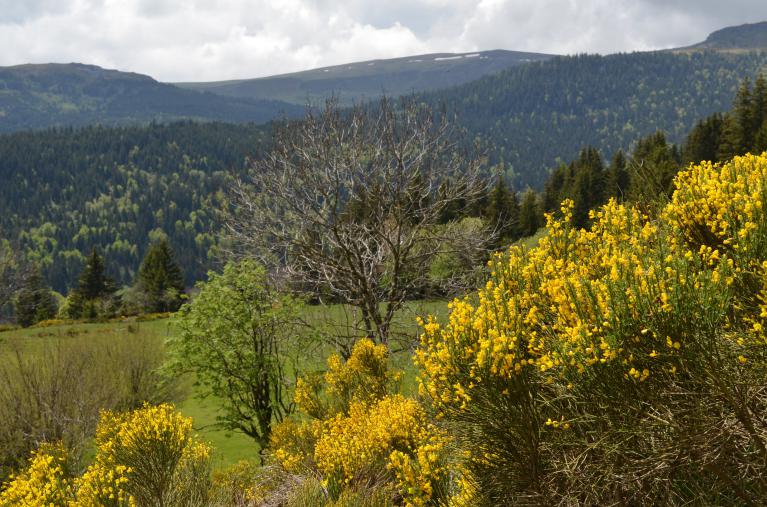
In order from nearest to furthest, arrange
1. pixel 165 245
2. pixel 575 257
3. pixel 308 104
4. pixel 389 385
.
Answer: pixel 575 257 < pixel 389 385 < pixel 308 104 < pixel 165 245

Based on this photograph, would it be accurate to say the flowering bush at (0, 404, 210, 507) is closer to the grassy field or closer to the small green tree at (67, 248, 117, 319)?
the grassy field

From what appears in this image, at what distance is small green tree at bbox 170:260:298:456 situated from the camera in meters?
19.6

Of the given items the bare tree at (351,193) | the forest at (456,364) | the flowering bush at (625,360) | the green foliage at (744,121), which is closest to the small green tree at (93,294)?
the forest at (456,364)

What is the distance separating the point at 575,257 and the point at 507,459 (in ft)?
7.35

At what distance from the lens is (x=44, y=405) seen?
857 inches

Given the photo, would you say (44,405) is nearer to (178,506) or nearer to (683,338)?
(178,506)

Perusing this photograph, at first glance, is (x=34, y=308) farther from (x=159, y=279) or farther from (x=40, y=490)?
(x=40, y=490)

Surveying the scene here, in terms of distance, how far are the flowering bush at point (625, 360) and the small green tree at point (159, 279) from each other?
73.4m

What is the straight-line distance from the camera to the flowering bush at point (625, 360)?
4.21 meters

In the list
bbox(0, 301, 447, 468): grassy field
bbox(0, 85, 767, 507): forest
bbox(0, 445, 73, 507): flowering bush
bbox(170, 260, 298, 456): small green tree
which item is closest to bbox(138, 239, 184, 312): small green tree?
bbox(0, 301, 447, 468): grassy field

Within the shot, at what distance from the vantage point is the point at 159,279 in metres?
78.3

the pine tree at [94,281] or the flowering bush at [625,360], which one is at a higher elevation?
the flowering bush at [625,360]

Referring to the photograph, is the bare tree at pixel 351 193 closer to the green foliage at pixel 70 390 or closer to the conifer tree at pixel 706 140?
the green foliage at pixel 70 390

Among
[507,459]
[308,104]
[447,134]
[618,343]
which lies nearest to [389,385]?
[507,459]
